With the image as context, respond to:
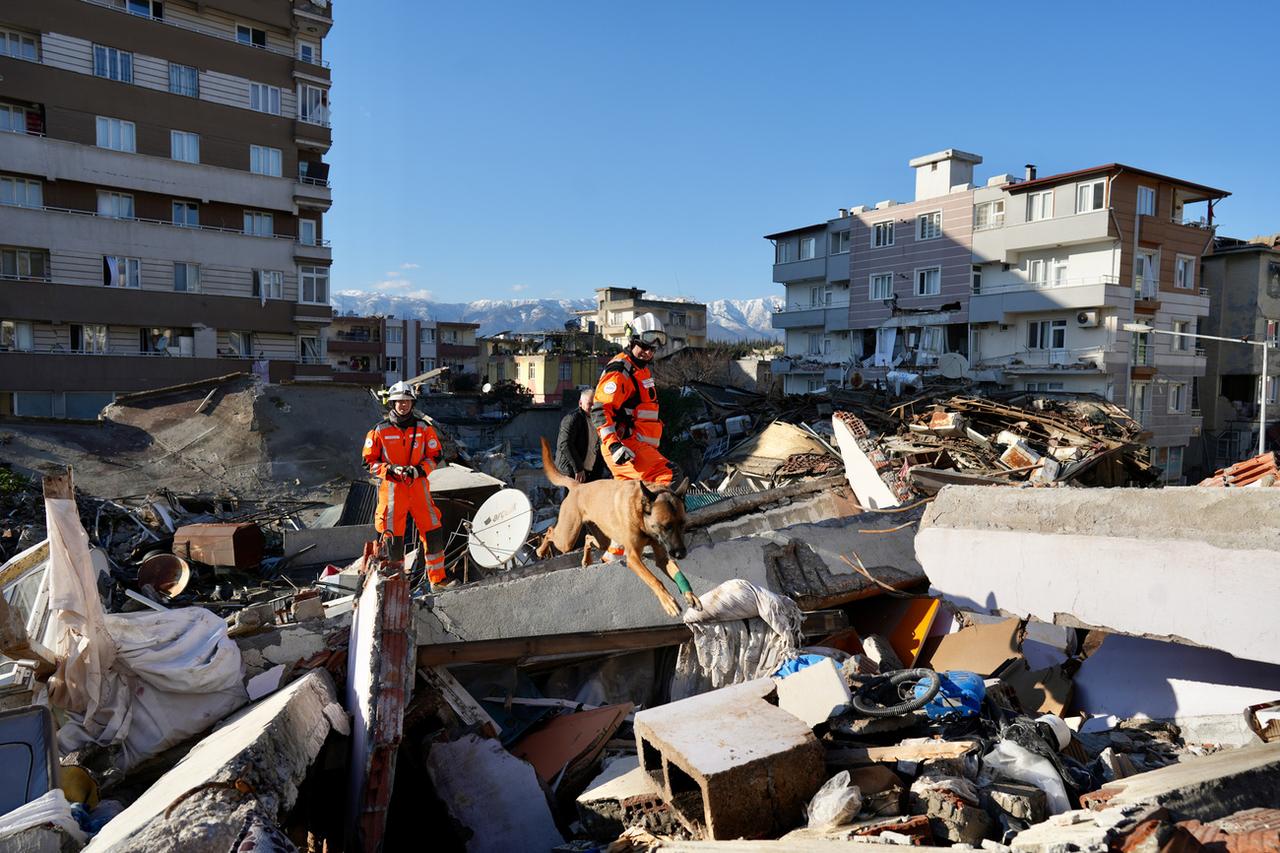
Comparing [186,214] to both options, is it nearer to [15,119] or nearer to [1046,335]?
[15,119]

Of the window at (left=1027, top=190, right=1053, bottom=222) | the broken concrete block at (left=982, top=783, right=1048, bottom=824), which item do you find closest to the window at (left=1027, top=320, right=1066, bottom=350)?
the window at (left=1027, top=190, right=1053, bottom=222)

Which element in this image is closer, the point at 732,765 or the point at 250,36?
the point at 732,765

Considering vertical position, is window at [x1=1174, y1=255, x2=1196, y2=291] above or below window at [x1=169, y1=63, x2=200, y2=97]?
below

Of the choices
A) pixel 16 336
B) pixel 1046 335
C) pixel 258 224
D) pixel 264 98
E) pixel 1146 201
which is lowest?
pixel 16 336

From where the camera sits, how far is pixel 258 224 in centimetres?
3045

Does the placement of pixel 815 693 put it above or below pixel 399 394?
below

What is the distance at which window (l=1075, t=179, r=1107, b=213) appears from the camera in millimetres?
33594

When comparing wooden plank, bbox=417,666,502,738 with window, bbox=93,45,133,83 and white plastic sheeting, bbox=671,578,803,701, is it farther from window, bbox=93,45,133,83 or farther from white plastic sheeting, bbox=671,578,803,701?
window, bbox=93,45,133,83

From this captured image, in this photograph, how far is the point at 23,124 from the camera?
84.7 feet

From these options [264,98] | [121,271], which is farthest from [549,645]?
[264,98]

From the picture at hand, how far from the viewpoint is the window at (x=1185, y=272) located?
36.4 metres

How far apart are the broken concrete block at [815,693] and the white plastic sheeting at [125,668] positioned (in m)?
3.15

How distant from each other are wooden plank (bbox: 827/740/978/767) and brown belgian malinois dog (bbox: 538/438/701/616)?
1.35m

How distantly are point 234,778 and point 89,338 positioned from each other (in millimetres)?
28765
